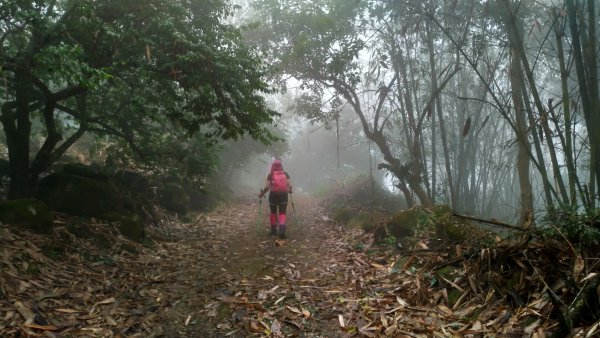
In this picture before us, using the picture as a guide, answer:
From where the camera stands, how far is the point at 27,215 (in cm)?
540

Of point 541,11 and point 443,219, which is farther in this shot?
point 541,11

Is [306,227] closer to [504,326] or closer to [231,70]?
[231,70]

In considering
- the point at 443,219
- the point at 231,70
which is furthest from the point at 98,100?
the point at 443,219

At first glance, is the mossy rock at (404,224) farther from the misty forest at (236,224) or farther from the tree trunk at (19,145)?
the tree trunk at (19,145)

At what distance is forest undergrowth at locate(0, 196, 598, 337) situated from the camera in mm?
3278

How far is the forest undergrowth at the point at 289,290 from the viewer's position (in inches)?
129

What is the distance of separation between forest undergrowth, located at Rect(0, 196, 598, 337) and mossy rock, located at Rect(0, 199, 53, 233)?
197 millimetres

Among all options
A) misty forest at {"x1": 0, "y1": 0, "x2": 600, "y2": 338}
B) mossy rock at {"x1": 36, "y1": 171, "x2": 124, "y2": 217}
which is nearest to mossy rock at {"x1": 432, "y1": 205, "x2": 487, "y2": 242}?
misty forest at {"x1": 0, "y1": 0, "x2": 600, "y2": 338}

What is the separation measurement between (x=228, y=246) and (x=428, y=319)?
472cm

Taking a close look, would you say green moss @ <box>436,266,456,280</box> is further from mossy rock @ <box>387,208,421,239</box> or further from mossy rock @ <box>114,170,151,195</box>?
mossy rock @ <box>114,170,151,195</box>

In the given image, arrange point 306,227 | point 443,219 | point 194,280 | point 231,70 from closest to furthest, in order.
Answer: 1. point 194,280
2. point 443,219
3. point 231,70
4. point 306,227

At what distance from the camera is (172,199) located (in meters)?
10.8

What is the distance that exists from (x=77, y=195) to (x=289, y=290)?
4.87 m

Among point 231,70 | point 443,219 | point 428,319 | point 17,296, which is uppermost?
point 231,70
